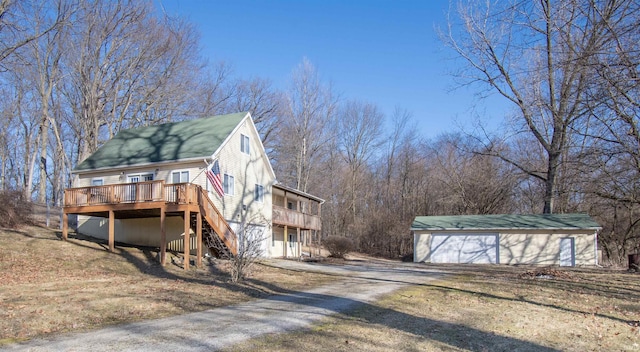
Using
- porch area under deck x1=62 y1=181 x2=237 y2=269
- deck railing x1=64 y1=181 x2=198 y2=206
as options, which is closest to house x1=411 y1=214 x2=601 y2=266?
porch area under deck x1=62 y1=181 x2=237 y2=269

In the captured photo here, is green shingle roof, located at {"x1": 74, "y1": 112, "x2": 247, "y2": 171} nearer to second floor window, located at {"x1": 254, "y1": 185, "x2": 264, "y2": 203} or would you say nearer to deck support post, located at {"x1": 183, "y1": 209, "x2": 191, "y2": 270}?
deck support post, located at {"x1": 183, "y1": 209, "x2": 191, "y2": 270}

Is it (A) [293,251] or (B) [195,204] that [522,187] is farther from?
(B) [195,204]

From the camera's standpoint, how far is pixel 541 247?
29734 millimetres

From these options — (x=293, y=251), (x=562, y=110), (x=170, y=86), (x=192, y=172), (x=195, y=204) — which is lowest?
(x=293, y=251)

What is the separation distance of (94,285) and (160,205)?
6075mm

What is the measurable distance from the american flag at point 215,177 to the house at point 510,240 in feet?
47.2

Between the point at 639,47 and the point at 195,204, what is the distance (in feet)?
51.1

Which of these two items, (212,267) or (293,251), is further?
(293,251)

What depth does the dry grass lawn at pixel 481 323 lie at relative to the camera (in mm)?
7129

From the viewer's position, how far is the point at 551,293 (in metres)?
13.4

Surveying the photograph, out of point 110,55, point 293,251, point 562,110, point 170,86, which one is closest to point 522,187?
point 293,251

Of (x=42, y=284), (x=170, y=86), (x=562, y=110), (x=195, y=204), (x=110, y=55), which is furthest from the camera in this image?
(x=170, y=86)

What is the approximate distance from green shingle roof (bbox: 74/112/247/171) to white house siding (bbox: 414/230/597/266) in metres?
16.8

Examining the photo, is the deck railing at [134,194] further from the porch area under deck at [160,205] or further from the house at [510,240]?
the house at [510,240]
